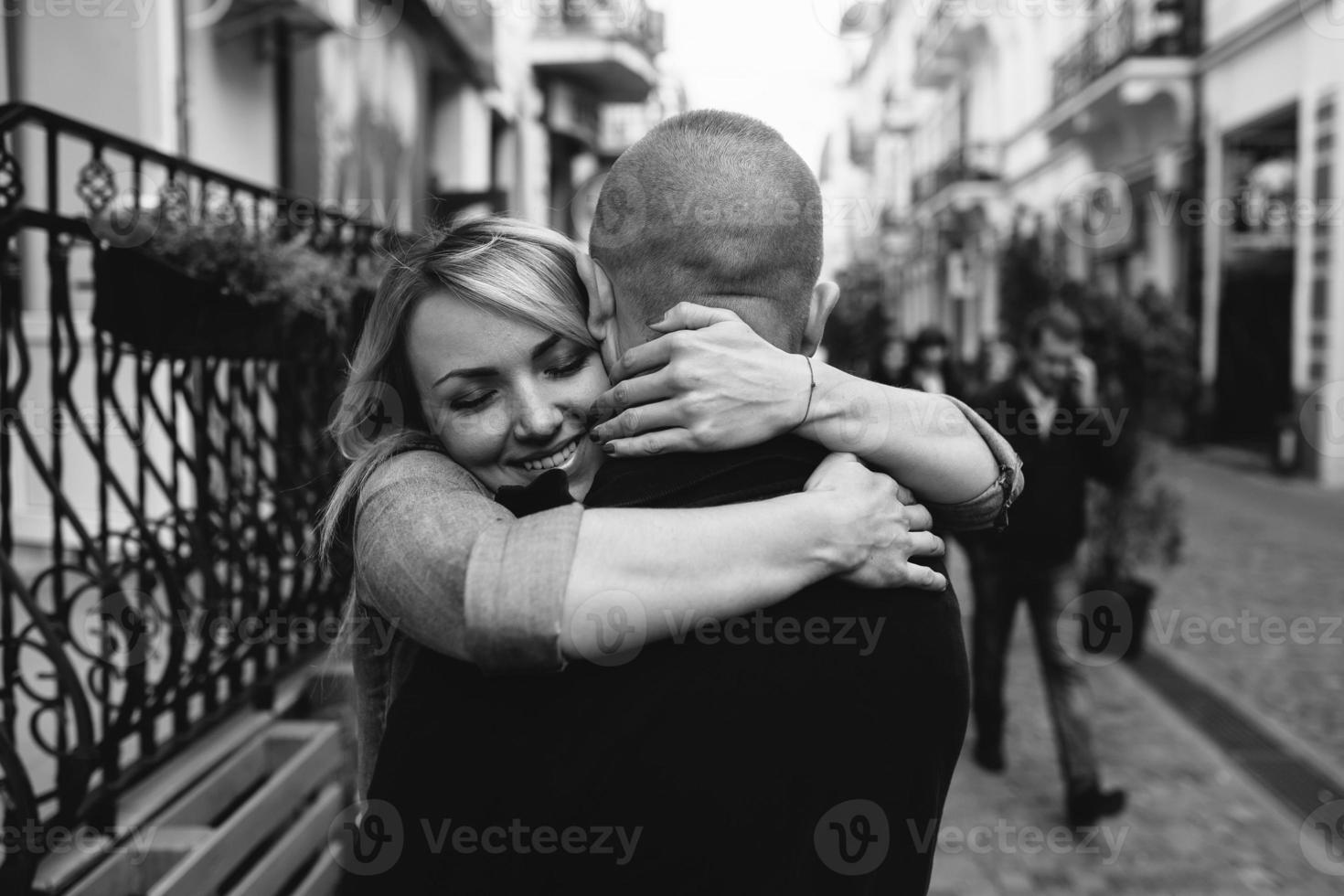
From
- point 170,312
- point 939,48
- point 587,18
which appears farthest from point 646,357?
point 939,48

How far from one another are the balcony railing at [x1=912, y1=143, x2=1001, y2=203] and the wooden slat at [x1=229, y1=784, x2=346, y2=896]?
27591 millimetres

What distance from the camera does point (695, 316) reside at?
1255 mm

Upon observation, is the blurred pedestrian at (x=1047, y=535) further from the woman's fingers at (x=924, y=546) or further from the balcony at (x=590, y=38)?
the balcony at (x=590, y=38)

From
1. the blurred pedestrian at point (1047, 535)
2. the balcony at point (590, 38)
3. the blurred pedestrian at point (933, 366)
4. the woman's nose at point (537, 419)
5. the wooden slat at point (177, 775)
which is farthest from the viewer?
the balcony at point (590, 38)

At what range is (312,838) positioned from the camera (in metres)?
3.30

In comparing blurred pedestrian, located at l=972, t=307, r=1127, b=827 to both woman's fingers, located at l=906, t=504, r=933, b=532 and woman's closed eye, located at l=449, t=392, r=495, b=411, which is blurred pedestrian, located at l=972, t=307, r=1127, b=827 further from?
woman's closed eye, located at l=449, t=392, r=495, b=411

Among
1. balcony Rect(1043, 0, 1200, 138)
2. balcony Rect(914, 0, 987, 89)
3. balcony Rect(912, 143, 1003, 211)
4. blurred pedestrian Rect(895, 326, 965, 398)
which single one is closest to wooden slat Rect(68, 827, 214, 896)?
blurred pedestrian Rect(895, 326, 965, 398)

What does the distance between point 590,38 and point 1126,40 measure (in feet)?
28.6

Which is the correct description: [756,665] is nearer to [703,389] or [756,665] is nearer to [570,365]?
[703,389]

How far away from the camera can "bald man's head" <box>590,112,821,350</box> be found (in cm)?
124

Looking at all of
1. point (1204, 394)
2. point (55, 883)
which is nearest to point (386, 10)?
point (55, 883)

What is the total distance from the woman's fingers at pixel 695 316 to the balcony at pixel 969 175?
29.0 meters

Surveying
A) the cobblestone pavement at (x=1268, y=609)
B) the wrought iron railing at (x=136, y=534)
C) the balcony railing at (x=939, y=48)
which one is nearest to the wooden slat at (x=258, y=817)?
the wrought iron railing at (x=136, y=534)

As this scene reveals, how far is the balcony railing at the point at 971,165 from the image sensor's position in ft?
94.3
